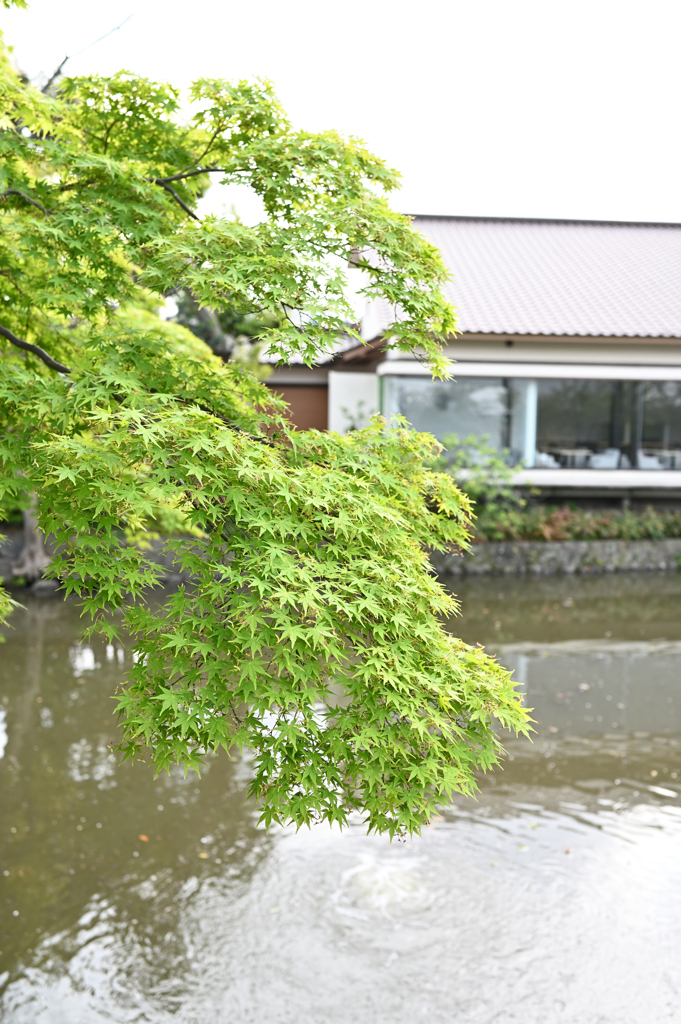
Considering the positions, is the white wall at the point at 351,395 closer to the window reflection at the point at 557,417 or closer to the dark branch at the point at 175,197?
the window reflection at the point at 557,417

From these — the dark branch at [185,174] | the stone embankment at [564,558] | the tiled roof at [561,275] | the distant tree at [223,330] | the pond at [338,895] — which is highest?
the tiled roof at [561,275]

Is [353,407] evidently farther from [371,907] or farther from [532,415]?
[371,907]

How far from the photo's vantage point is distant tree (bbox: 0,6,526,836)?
2564 millimetres

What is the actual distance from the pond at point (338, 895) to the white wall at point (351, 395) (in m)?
8.76

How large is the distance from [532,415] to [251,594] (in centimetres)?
1214

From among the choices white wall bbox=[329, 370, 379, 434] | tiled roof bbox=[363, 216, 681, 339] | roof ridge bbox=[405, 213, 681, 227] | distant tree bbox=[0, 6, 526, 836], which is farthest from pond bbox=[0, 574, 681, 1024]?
roof ridge bbox=[405, 213, 681, 227]

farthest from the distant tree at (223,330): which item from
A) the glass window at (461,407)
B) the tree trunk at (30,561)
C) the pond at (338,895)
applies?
the pond at (338,895)

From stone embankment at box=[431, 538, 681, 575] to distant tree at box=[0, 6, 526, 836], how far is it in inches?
400

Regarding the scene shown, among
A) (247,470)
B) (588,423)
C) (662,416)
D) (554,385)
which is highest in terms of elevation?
(554,385)

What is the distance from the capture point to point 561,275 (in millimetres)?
16281

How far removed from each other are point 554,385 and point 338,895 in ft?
37.2

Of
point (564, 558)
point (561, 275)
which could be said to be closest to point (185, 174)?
point (564, 558)

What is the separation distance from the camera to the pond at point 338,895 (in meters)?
3.98

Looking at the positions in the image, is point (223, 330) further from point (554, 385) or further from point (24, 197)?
point (24, 197)
